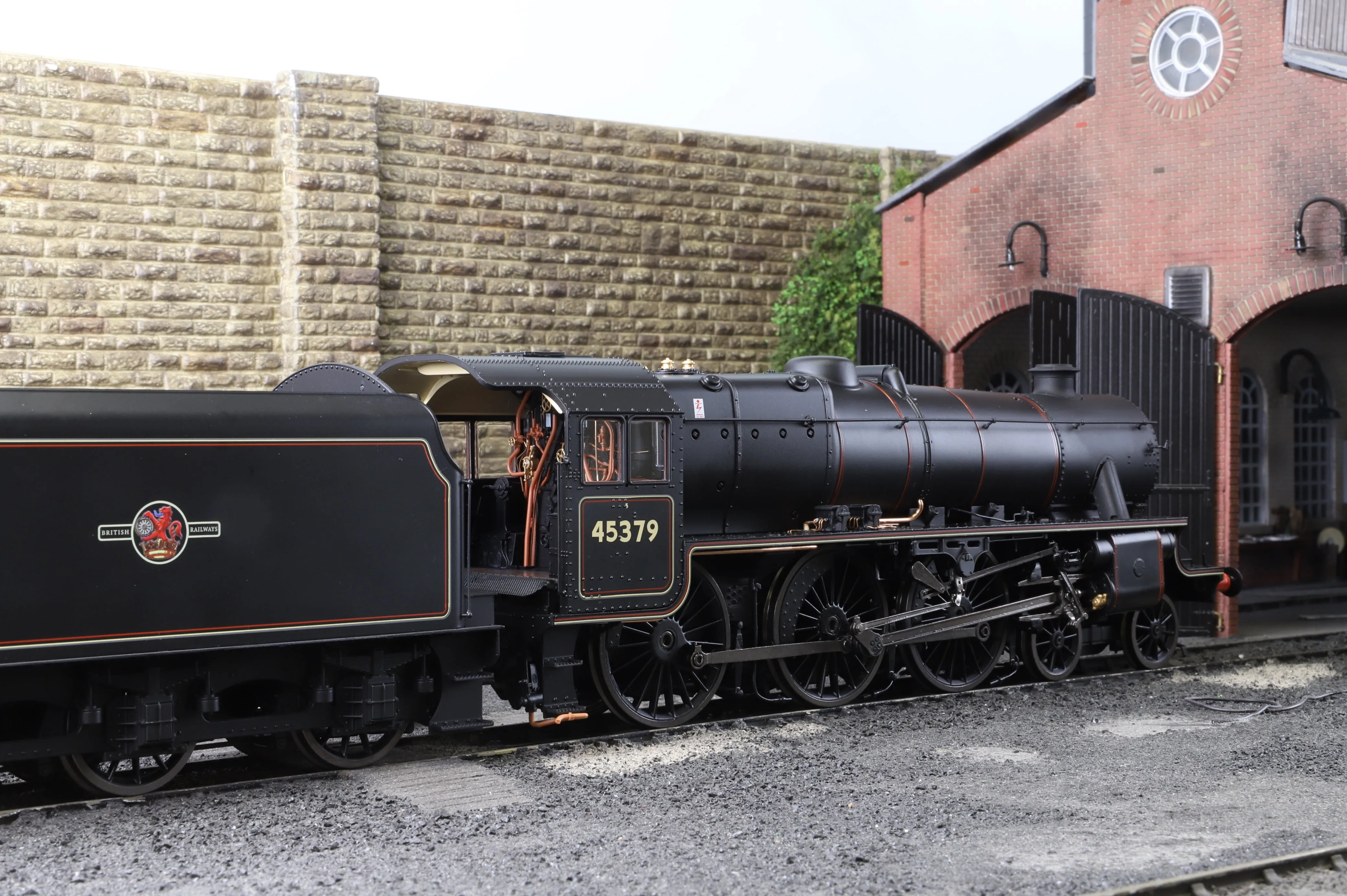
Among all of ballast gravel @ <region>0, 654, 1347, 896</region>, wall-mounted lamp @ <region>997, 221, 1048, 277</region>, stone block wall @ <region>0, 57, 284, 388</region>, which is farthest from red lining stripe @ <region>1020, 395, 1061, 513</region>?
stone block wall @ <region>0, 57, 284, 388</region>

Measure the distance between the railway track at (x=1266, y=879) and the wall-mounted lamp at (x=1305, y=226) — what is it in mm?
8449

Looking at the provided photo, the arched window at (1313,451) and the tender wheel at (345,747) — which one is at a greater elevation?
the arched window at (1313,451)

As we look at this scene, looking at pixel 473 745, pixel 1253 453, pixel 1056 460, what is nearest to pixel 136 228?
pixel 473 745

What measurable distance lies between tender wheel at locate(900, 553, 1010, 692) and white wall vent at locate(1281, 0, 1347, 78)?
616cm

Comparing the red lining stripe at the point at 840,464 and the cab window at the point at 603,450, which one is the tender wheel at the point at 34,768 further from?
the red lining stripe at the point at 840,464

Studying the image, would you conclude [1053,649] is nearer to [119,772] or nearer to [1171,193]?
[1171,193]

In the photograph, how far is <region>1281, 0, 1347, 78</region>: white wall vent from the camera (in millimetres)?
13352

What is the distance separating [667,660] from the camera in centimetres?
914

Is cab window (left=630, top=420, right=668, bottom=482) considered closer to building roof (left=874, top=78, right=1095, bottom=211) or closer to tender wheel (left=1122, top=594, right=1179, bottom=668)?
tender wheel (left=1122, top=594, right=1179, bottom=668)

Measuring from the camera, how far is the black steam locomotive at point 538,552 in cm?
691

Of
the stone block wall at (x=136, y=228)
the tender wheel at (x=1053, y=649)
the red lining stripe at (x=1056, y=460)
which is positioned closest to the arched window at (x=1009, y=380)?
the red lining stripe at (x=1056, y=460)

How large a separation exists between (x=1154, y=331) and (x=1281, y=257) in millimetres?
1352

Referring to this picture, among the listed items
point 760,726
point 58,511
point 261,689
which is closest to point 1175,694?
point 760,726

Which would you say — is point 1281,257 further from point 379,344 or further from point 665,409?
point 379,344
